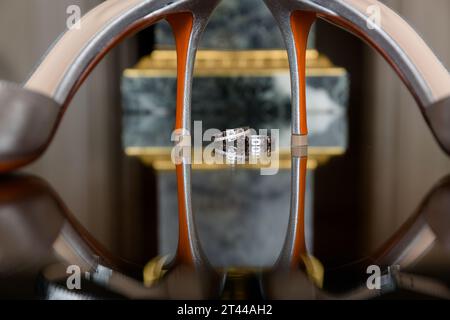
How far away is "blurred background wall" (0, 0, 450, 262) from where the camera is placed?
53cm

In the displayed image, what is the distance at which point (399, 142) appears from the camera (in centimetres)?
116

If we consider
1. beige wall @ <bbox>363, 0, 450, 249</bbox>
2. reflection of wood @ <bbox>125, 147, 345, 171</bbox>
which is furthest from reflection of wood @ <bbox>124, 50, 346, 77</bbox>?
reflection of wood @ <bbox>125, 147, 345, 171</bbox>

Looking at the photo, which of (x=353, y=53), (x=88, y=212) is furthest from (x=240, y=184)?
(x=353, y=53)

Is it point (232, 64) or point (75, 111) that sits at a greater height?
point (232, 64)

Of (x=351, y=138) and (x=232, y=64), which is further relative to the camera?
(x=232, y=64)

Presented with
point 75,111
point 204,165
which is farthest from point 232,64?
point 204,165

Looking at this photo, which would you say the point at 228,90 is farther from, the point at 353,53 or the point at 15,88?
the point at 15,88

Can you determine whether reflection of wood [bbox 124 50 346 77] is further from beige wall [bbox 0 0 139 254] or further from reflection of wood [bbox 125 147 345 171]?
reflection of wood [bbox 125 147 345 171]

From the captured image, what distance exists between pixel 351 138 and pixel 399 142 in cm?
11

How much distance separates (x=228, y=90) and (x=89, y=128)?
19.3 inches

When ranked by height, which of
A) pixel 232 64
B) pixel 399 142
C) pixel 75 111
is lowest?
pixel 399 142

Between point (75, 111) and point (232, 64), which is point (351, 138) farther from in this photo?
point (75, 111)

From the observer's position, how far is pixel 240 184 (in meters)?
0.63

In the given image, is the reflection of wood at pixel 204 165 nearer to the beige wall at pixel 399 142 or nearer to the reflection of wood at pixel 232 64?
the beige wall at pixel 399 142
